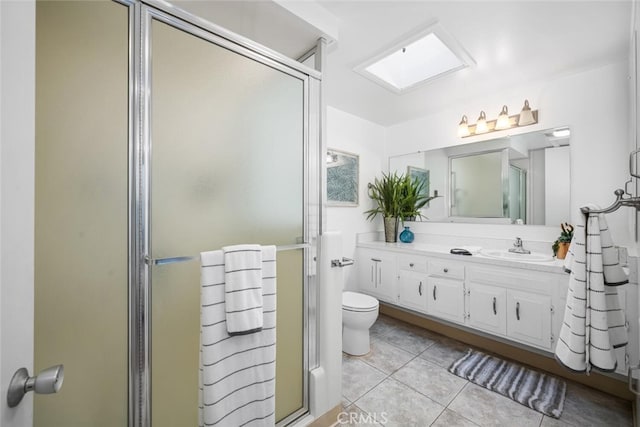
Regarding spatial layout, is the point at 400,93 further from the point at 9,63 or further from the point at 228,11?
the point at 9,63

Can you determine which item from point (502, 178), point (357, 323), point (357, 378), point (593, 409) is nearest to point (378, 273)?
point (357, 323)

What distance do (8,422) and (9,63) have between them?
0.63m

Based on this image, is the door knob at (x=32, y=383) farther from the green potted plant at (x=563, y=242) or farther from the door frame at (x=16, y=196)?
the green potted plant at (x=563, y=242)

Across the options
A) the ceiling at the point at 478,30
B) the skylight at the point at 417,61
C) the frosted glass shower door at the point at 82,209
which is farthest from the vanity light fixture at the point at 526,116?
the frosted glass shower door at the point at 82,209

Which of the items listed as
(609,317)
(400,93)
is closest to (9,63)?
(609,317)

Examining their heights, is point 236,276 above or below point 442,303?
above

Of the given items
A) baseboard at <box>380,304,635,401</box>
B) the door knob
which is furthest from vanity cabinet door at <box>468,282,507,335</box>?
the door knob

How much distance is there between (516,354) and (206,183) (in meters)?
2.70

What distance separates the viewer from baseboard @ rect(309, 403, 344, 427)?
1.46 meters

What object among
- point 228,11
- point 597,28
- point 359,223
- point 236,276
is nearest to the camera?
point 236,276

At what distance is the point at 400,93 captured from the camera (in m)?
2.54

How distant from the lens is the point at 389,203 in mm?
3137

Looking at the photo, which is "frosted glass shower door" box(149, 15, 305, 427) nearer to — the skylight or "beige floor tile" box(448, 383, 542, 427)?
the skylight

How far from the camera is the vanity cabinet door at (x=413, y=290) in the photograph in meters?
2.54
